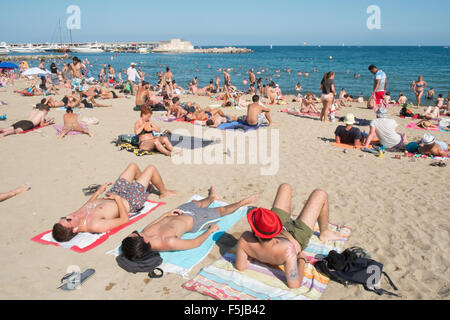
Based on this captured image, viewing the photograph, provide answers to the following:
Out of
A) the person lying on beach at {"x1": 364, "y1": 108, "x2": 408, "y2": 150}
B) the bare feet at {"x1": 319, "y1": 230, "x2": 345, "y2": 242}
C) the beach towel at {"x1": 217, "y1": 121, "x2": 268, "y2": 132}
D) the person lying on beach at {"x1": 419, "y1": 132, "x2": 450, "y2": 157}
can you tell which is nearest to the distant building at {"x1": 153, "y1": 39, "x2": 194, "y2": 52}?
the beach towel at {"x1": 217, "y1": 121, "x2": 268, "y2": 132}

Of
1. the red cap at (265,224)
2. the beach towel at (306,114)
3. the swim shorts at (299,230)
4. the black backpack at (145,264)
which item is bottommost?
the black backpack at (145,264)

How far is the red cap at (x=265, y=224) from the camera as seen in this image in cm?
265

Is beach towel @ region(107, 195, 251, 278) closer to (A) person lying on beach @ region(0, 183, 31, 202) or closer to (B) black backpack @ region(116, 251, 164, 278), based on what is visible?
(B) black backpack @ region(116, 251, 164, 278)

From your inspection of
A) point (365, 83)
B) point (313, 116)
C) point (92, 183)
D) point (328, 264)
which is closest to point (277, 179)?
point (328, 264)

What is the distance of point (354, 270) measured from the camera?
3.07 meters

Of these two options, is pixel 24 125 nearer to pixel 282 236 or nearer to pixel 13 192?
pixel 13 192

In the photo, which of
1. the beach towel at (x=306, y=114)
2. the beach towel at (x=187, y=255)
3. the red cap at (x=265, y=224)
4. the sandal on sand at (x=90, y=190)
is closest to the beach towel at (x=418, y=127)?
the beach towel at (x=306, y=114)

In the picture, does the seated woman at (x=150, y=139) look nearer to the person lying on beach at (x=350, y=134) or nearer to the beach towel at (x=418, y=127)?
the person lying on beach at (x=350, y=134)

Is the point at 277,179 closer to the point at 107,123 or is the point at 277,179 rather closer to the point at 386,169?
the point at 386,169

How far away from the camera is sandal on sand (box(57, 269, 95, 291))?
3037 mm

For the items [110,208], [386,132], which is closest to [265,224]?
[110,208]

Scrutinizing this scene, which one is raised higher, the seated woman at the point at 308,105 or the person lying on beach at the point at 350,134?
the seated woman at the point at 308,105

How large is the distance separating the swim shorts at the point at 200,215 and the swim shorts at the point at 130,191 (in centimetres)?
67

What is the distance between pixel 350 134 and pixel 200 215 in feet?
17.9
